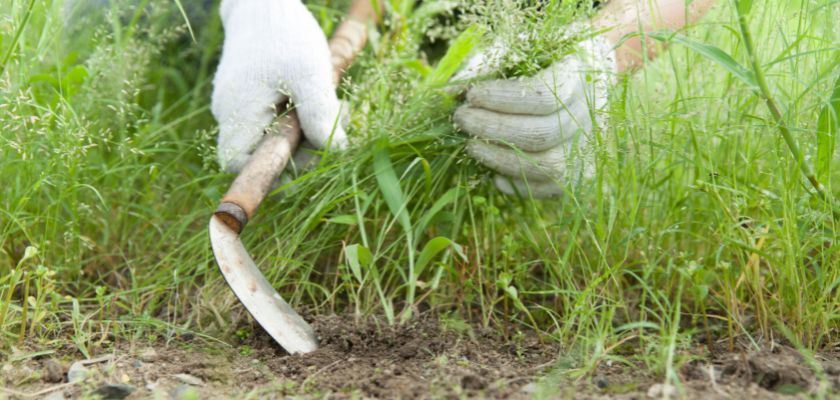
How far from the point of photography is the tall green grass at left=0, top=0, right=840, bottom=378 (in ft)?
4.86

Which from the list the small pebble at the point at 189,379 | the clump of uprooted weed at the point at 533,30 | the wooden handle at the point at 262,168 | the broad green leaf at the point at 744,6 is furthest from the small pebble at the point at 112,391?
the broad green leaf at the point at 744,6

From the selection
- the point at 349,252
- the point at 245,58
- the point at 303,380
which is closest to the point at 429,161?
the point at 349,252

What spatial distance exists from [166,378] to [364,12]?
4.50 feet

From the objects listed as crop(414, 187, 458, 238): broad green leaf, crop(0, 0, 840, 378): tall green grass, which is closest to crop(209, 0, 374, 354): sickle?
crop(0, 0, 840, 378): tall green grass

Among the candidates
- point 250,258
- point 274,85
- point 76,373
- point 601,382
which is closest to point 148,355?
point 76,373

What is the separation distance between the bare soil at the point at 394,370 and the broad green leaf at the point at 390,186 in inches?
9.0

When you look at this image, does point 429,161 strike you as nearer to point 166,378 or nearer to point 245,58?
point 245,58

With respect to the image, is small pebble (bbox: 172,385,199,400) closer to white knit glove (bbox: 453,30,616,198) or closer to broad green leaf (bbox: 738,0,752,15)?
white knit glove (bbox: 453,30,616,198)

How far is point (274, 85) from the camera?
190 cm

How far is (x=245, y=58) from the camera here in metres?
1.91

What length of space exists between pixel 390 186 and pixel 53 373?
0.75 metres

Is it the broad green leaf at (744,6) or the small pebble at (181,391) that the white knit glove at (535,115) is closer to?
the broad green leaf at (744,6)

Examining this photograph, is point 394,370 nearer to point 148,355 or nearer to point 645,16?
point 148,355

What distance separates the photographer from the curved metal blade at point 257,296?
5.10ft
